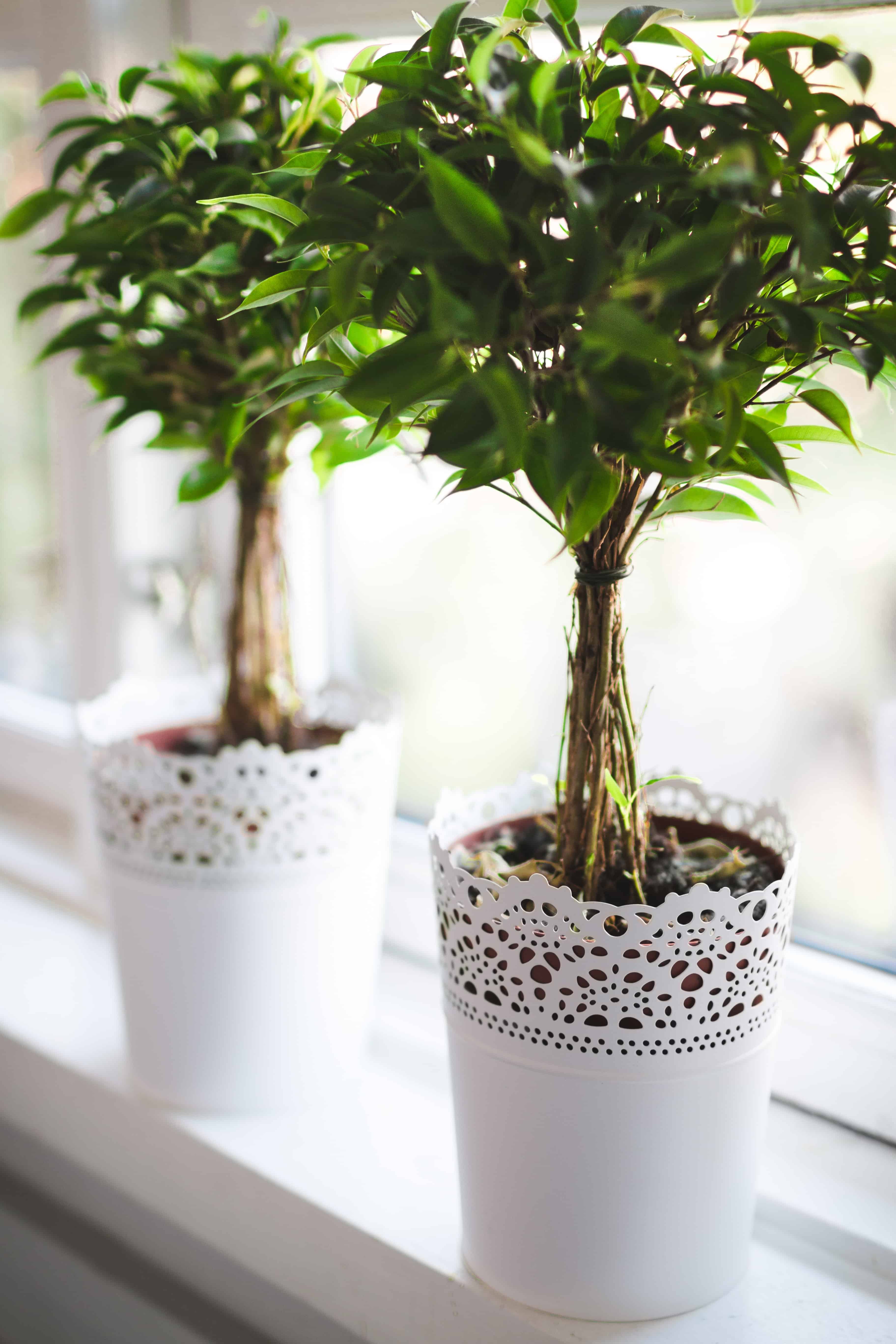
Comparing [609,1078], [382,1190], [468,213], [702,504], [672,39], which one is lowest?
[382,1190]

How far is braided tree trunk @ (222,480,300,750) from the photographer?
897 millimetres

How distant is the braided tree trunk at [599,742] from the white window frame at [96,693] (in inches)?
10.9

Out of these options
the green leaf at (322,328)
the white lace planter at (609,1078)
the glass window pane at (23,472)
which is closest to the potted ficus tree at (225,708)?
the green leaf at (322,328)

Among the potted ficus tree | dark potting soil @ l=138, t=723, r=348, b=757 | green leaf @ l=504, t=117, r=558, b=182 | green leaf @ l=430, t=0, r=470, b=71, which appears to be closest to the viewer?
green leaf @ l=504, t=117, r=558, b=182

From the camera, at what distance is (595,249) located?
16.3 inches

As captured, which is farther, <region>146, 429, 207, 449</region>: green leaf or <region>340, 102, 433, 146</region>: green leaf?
<region>146, 429, 207, 449</region>: green leaf

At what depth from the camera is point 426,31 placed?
518mm

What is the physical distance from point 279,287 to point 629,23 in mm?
201

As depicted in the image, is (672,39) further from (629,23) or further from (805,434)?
(805,434)

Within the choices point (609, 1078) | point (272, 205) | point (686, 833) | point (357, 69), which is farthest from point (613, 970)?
point (357, 69)

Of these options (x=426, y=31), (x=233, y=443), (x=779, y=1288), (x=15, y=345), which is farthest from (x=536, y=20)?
(x=15, y=345)

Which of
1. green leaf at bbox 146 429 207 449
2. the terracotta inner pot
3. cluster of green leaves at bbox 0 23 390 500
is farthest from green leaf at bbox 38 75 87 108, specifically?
the terracotta inner pot

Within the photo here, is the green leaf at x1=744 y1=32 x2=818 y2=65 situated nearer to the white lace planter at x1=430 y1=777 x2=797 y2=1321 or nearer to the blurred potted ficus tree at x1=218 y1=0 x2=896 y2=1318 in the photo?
the blurred potted ficus tree at x1=218 y1=0 x2=896 y2=1318

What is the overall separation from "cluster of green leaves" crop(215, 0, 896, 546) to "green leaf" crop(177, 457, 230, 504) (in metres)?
0.31
